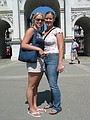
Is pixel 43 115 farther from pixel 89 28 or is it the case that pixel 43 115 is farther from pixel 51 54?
pixel 89 28

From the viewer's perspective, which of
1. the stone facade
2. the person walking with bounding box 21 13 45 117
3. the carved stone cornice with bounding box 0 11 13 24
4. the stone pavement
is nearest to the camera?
the person walking with bounding box 21 13 45 117

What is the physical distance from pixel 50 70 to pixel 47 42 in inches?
22.6

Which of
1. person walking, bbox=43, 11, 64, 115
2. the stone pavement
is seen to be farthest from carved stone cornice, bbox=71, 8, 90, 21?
person walking, bbox=43, 11, 64, 115

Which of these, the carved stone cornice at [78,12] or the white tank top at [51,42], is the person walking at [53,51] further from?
the carved stone cornice at [78,12]

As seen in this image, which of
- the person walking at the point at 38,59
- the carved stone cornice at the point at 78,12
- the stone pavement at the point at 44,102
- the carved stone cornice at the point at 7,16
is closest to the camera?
the person walking at the point at 38,59

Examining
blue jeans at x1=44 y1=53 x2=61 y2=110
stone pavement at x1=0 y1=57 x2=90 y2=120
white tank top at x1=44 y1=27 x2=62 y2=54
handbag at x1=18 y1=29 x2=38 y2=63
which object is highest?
white tank top at x1=44 y1=27 x2=62 y2=54

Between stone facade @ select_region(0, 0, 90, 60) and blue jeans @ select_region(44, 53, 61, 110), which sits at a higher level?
stone facade @ select_region(0, 0, 90, 60)

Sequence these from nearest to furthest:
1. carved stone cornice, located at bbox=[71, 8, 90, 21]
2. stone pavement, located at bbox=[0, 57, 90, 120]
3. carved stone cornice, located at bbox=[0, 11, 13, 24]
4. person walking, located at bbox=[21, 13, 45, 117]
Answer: person walking, located at bbox=[21, 13, 45, 117] → stone pavement, located at bbox=[0, 57, 90, 120] → carved stone cornice, located at bbox=[71, 8, 90, 21] → carved stone cornice, located at bbox=[0, 11, 13, 24]

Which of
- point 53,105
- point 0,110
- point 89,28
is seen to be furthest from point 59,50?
point 89,28

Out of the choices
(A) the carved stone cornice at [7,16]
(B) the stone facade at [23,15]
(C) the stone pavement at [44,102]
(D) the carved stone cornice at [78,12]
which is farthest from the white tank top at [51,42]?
(A) the carved stone cornice at [7,16]

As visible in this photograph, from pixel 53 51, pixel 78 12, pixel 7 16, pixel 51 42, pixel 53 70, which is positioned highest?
pixel 78 12

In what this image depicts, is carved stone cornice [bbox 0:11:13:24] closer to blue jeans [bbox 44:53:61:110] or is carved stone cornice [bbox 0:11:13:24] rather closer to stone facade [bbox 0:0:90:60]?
stone facade [bbox 0:0:90:60]

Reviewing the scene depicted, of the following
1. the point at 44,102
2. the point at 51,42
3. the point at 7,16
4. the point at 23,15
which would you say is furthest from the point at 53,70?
the point at 7,16

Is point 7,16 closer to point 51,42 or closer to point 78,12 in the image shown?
point 78,12
